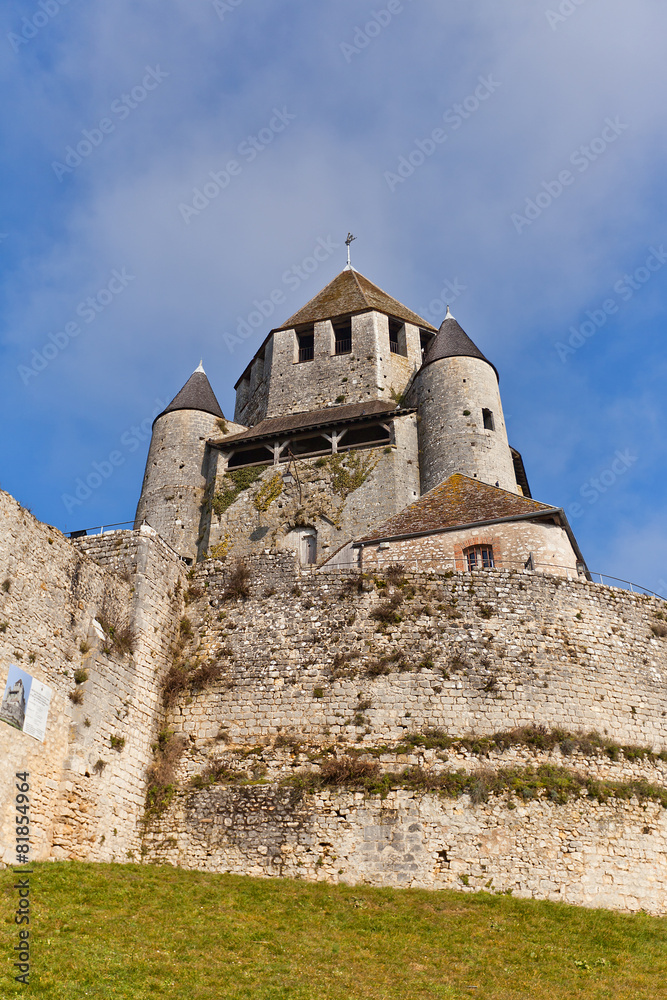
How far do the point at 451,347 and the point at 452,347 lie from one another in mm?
41

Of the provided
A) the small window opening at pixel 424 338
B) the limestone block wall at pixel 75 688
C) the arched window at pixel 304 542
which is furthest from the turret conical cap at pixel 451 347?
the limestone block wall at pixel 75 688

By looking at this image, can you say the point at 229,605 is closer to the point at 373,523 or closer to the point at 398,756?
the point at 398,756

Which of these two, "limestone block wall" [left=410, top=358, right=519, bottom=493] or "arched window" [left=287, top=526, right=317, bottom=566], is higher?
"limestone block wall" [left=410, top=358, right=519, bottom=493]

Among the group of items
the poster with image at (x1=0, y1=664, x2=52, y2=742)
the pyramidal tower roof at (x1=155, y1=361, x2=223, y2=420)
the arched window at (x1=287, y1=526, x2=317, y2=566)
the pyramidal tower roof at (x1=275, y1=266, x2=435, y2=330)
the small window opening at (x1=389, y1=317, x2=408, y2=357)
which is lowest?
the poster with image at (x1=0, y1=664, x2=52, y2=742)

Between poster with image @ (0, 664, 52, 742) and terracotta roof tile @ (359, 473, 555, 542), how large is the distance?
1052 cm

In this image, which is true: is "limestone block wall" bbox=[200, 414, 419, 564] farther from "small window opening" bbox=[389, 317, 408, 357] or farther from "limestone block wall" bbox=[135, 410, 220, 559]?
"small window opening" bbox=[389, 317, 408, 357]

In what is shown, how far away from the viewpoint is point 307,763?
54.1 feet

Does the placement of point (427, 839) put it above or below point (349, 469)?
below

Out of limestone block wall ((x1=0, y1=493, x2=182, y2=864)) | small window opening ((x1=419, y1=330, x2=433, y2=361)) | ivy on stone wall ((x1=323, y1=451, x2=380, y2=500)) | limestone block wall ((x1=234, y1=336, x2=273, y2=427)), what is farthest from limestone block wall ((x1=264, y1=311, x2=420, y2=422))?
limestone block wall ((x1=0, y1=493, x2=182, y2=864))

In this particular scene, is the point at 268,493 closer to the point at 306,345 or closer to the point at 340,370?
the point at 340,370

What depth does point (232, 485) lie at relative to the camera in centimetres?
3319

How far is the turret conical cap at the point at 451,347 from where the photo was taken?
34844 mm

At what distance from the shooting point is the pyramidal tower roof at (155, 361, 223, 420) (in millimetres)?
36656

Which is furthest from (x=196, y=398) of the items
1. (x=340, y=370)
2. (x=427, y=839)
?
(x=427, y=839)
